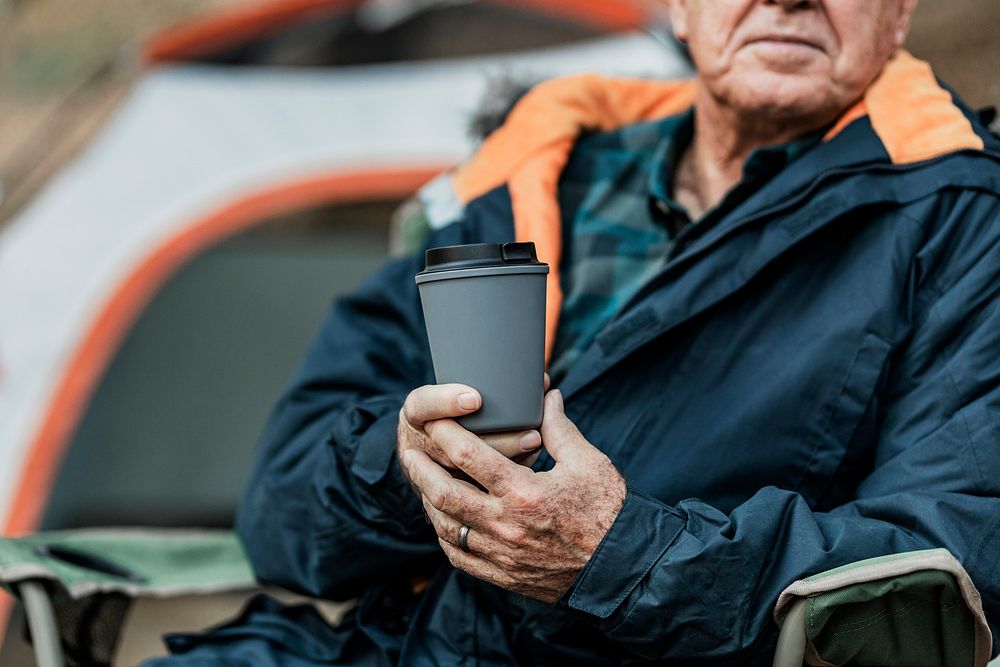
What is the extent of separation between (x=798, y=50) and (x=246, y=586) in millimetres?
972

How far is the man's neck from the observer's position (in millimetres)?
1352

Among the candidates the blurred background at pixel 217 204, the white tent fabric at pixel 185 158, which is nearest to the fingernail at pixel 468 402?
the blurred background at pixel 217 204

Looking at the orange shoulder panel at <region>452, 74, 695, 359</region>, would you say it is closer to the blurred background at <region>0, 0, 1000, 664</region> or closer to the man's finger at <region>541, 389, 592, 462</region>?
the man's finger at <region>541, 389, 592, 462</region>

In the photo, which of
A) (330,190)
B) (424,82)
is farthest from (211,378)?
(424,82)

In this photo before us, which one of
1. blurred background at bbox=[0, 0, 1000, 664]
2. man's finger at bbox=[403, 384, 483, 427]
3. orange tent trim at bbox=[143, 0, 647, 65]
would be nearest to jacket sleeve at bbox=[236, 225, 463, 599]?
man's finger at bbox=[403, 384, 483, 427]

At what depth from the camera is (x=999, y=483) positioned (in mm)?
997

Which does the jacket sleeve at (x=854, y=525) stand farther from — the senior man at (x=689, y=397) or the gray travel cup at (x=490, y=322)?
the gray travel cup at (x=490, y=322)

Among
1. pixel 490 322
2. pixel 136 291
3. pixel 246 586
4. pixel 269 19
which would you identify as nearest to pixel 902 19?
pixel 490 322

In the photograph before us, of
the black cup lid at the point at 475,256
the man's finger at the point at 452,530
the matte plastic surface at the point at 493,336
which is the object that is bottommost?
the man's finger at the point at 452,530

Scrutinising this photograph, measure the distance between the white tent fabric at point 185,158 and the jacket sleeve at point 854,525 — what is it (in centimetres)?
147

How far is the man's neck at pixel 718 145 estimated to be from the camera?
1352 millimetres

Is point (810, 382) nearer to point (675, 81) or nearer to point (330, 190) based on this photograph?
point (675, 81)

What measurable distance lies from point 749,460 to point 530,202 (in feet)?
1.43

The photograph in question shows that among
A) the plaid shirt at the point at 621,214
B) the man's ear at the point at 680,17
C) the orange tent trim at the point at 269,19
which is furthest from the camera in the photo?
the orange tent trim at the point at 269,19
